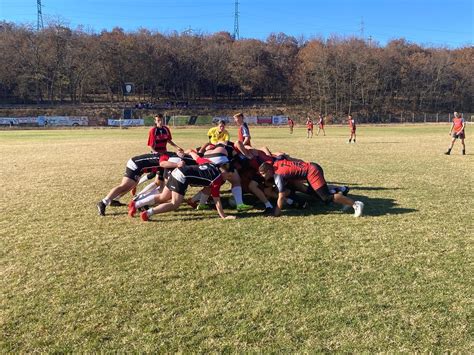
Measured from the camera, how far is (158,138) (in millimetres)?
9523

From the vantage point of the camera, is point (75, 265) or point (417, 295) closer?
point (417, 295)

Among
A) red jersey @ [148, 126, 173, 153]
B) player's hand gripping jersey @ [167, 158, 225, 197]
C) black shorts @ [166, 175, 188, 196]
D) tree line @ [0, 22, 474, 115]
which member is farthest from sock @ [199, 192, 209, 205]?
tree line @ [0, 22, 474, 115]

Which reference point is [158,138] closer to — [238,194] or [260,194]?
[238,194]

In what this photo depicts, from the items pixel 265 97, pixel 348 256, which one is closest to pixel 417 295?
pixel 348 256

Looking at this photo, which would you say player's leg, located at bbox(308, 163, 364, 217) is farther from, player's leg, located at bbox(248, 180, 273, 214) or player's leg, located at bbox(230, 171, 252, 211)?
player's leg, located at bbox(230, 171, 252, 211)

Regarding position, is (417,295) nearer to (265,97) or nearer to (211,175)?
(211,175)

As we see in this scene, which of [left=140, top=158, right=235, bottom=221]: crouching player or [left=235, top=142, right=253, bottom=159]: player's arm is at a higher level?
[left=235, top=142, right=253, bottom=159]: player's arm

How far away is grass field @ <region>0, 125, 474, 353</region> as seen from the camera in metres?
3.41

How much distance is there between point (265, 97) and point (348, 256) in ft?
312

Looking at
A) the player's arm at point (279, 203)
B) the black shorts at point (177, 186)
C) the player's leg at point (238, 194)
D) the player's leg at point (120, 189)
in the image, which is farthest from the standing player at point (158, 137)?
the player's arm at point (279, 203)

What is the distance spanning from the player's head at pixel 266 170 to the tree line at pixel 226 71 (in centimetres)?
8271

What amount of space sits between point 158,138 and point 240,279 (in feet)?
18.9

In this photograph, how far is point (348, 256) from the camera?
523cm

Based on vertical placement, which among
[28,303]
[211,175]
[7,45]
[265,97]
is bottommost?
[28,303]
